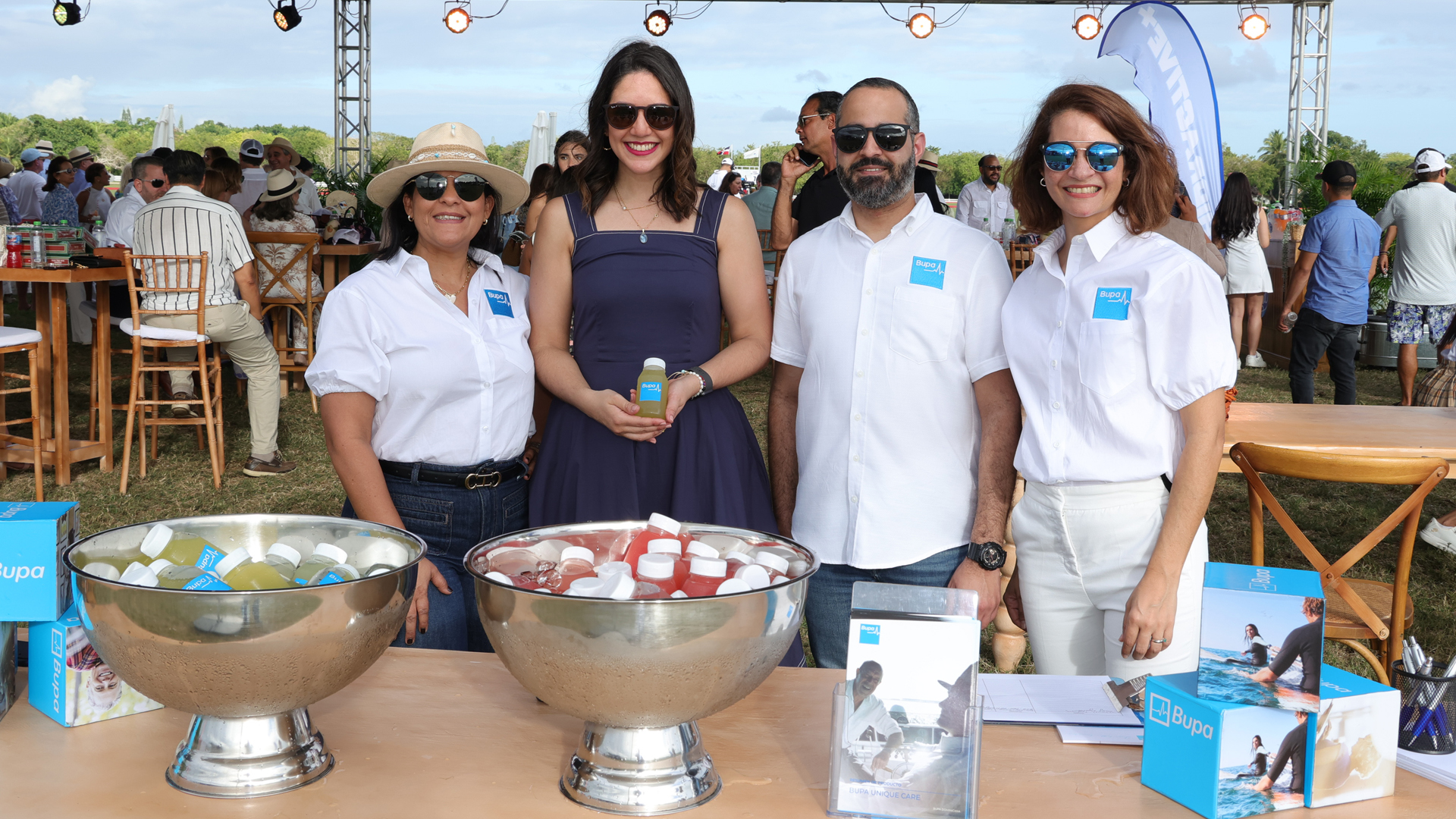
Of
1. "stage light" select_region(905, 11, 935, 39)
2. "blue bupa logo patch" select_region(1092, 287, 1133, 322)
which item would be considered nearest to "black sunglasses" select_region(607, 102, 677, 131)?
"blue bupa logo patch" select_region(1092, 287, 1133, 322)

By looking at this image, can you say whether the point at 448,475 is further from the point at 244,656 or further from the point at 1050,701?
the point at 1050,701

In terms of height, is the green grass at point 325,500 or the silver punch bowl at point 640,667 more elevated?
the silver punch bowl at point 640,667

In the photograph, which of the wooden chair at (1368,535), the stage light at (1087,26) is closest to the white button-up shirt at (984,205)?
the stage light at (1087,26)

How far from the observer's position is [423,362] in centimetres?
192

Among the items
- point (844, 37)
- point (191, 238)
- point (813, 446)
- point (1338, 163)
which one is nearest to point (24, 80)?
point (844, 37)

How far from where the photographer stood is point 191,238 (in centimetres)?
548

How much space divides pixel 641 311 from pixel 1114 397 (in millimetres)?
826

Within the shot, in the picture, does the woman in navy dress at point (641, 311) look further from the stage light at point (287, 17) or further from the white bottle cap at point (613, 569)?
the stage light at point (287, 17)

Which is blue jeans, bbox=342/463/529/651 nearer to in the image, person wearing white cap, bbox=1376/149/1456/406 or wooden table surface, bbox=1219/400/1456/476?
wooden table surface, bbox=1219/400/1456/476

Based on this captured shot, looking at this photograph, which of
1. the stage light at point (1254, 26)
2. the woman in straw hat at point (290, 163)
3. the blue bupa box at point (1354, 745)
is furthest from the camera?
the stage light at point (1254, 26)

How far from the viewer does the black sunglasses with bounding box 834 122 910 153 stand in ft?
6.14

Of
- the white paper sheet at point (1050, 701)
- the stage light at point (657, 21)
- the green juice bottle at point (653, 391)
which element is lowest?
the white paper sheet at point (1050, 701)

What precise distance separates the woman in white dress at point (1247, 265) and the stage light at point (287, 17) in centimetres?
Answer: 940

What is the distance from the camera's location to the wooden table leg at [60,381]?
201 inches
